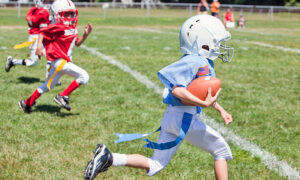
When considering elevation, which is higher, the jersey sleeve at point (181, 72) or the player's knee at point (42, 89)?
the jersey sleeve at point (181, 72)

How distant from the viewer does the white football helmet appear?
3000 millimetres

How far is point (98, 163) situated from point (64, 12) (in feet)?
10.6

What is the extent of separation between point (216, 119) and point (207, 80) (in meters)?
2.65

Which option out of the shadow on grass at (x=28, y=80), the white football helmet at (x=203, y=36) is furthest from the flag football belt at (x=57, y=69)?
Result: the white football helmet at (x=203, y=36)

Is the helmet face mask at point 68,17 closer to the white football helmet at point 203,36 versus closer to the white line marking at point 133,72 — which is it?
the white line marking at point 133,72

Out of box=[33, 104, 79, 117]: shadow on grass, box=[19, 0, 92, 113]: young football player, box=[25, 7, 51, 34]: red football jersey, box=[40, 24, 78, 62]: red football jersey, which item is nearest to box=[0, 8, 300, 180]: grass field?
box=[33, 104, 79, 117]: shadow on grass

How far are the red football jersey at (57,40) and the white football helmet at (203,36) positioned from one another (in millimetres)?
3093

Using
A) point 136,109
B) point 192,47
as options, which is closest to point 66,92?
point 136,109

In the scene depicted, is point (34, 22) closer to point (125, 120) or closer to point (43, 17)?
point (43, 17)

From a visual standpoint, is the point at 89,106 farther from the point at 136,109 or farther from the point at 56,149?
the point at 56,149

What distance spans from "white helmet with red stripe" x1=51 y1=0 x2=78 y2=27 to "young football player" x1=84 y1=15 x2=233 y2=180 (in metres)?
2.94

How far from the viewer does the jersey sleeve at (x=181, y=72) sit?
291 centimetres

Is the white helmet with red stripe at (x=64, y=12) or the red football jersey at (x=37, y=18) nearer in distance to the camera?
the white helmet with red stripe at (x=64, y=12)

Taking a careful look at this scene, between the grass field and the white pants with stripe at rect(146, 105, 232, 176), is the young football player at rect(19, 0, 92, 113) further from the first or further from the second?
the white pants with stripe at rect(146, 105, 232, 176)
